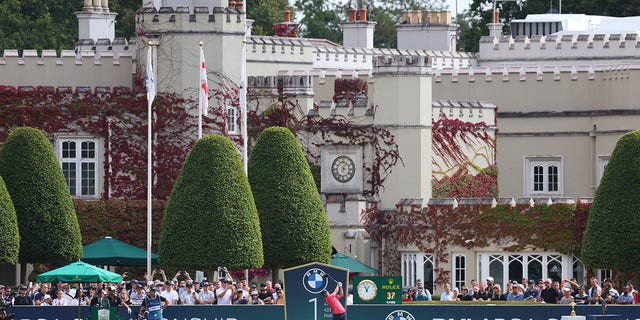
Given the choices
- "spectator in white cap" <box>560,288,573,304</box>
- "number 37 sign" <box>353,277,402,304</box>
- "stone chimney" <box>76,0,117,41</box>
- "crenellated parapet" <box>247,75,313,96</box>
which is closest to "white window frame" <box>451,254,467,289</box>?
"crenellated parapet" <box>247,75,313,96</box>

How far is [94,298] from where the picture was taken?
51.4 meters

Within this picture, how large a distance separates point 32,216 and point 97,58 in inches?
410

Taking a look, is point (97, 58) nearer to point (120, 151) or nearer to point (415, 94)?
point (120, 151)

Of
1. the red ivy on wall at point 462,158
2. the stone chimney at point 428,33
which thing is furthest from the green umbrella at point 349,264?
the stone chimney at point 428,33

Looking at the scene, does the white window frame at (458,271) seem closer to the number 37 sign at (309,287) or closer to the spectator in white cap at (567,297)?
the spectator in white cap at (567,297)

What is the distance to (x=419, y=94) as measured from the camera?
6588cm

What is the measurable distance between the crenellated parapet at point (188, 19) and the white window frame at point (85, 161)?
141 inches

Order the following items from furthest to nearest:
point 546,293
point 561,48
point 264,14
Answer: point 264,14 < point 561,48 < point 546,293

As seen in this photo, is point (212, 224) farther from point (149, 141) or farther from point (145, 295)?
point (145, 295)

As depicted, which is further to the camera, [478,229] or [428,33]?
[428,33]

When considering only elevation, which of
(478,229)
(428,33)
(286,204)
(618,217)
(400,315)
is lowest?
(400,315)

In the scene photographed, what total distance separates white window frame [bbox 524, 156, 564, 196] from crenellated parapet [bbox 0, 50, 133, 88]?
12911 mm

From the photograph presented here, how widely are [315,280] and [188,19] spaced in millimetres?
18421

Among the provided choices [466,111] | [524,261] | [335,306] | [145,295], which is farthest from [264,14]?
[335,306]
